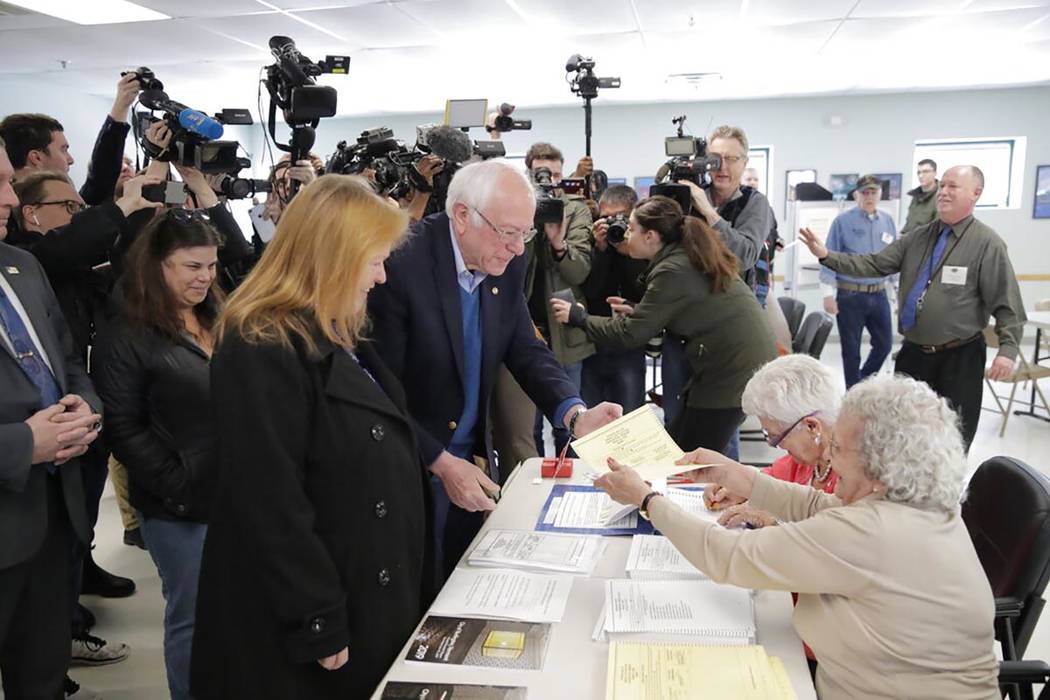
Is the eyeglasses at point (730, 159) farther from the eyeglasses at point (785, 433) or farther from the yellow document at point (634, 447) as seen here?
the yellow document at point (634, 447)

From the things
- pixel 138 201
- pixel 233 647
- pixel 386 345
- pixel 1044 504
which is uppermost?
pixel 138 201

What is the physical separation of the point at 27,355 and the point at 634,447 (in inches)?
57.4

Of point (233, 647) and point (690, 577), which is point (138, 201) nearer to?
point (233, 647)

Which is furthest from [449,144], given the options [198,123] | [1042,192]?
[1042,192]

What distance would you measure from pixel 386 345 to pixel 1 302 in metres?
0.89

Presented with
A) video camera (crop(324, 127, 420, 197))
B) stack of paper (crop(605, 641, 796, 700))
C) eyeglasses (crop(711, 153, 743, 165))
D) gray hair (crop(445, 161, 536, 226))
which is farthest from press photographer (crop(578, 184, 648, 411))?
stack of paper (crop(605, 641, 796, 700))

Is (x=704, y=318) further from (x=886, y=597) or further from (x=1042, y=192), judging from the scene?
(x=1042, y=192)

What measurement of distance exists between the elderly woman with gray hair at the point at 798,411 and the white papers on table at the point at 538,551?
0.34 metres

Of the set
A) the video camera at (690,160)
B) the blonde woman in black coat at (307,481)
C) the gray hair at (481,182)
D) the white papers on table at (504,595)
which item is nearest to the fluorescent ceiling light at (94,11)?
the video camera at (690,160)

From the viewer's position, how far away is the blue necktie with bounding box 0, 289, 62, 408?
5.77 ft

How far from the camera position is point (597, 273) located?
397cm

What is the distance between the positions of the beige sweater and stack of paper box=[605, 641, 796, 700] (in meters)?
0.14

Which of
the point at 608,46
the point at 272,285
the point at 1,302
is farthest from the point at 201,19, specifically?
the point at 272,285

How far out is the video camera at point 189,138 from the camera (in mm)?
2418
